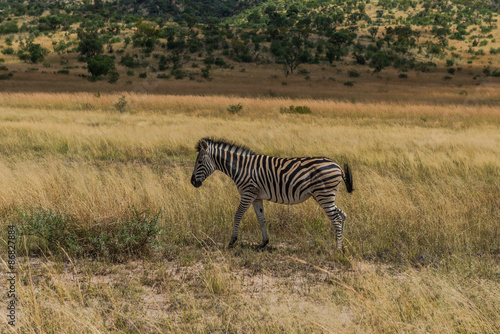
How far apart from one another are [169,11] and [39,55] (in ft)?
366

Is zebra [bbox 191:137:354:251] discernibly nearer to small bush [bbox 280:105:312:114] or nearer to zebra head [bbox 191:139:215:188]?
zebra head [bbox 191:139:215:188]

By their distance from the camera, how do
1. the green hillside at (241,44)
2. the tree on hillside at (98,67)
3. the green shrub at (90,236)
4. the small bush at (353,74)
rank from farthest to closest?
the green hillside at (241,44) < the small bush at (353,74) < the tree on hillside at (98,67) < the green shrub at (90,236)

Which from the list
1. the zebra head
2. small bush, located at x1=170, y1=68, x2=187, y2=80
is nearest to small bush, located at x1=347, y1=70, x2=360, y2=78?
small bush, located at x1=170, y1=68, x2=187, y2=80

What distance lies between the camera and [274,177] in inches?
249

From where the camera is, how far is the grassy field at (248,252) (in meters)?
4.35

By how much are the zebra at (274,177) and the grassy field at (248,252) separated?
64 centimetres

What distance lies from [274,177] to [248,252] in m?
1.23

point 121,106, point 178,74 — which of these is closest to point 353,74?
point 178,74

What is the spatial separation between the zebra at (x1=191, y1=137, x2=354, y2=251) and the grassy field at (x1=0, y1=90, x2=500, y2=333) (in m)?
0.64

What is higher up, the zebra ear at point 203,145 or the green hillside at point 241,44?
the zebra ear at point 203,145

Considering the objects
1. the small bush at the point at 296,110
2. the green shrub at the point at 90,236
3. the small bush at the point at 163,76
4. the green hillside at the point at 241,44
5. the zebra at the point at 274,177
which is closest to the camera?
the zebra at the point at 274,177

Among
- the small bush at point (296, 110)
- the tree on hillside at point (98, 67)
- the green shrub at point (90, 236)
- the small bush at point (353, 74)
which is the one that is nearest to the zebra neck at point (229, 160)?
the green shrub at point (90, 236)

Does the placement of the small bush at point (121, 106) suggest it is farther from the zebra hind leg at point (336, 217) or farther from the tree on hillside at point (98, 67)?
the tree on hillside at point (98, 67)

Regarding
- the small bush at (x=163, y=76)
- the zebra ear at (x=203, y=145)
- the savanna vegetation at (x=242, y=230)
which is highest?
the zebra ear at (x=203, y=145)
